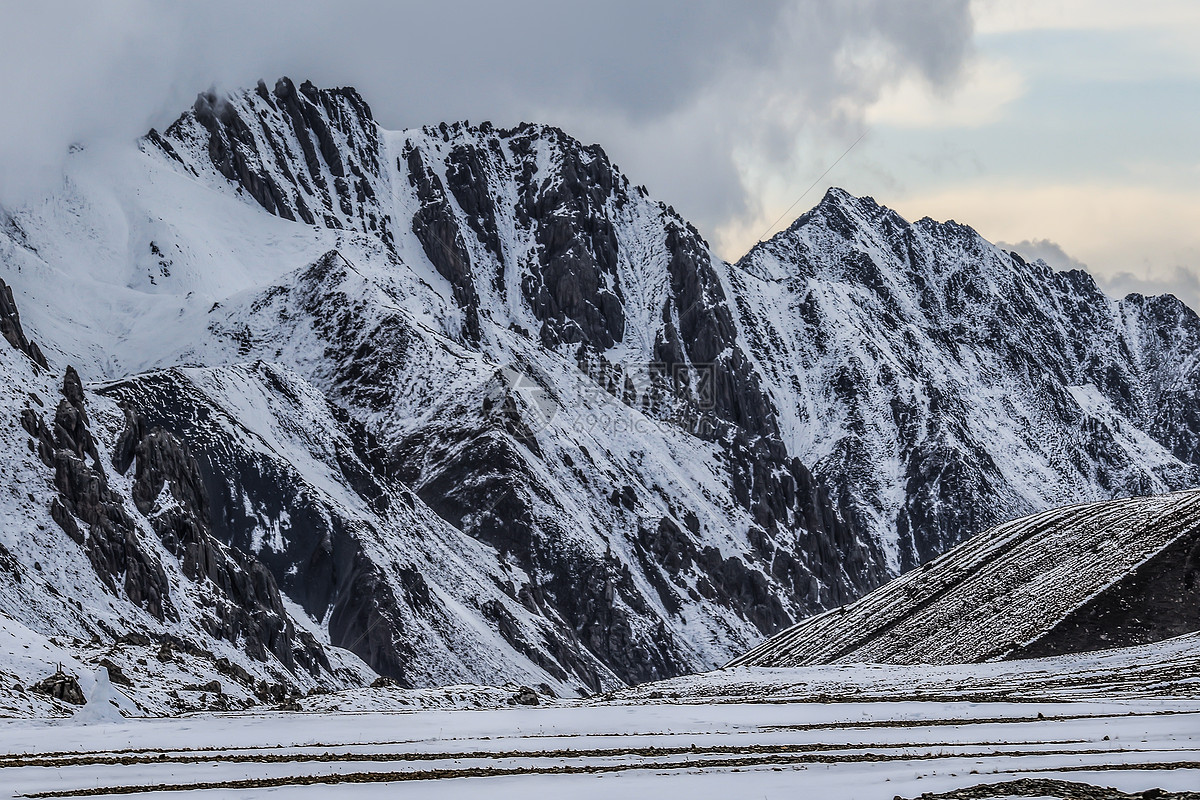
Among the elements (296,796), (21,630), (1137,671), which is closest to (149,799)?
(296,796)

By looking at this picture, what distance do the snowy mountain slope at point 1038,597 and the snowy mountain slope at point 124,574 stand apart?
4193cm

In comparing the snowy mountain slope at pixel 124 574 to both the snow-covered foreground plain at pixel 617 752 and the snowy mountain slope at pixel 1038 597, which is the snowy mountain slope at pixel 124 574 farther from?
the snowy mountain slope at pixel 1038 597

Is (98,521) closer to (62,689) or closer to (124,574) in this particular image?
(124,574)

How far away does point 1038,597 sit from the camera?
9612 cm

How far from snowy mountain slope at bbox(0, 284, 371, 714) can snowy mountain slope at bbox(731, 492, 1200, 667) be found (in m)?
41.9

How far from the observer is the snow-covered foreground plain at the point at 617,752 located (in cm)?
3725

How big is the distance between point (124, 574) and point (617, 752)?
6279 cm

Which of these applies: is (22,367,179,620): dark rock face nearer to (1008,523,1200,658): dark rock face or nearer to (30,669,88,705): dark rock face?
(30,669,88,705): dark rock face

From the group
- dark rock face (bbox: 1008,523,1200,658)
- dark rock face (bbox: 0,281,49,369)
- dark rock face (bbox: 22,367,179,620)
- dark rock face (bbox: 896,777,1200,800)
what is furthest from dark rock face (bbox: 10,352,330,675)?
dark rock face (bbox: 896,777,1200,800)

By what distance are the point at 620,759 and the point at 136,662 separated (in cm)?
3092

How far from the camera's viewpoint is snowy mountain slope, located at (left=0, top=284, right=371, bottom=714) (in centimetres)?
6433

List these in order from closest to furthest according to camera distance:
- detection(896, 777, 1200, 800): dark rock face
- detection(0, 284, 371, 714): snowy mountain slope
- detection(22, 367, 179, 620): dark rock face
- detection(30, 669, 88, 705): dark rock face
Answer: detection(896, 777, 1200, 800): dark rock face → detection(30, 669, 88, 705): dark rock face → detection(0, 284, 371, 714): snowy mountain slope → detection(22, 367, 179, 620): dark rock face

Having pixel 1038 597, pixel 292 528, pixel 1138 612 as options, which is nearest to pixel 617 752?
pixel 1138 612

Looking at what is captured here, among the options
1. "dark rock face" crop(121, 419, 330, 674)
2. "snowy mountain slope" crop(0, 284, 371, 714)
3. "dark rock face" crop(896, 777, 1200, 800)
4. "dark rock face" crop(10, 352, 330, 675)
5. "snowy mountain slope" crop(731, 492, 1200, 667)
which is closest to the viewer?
"dark rock face" crop(896, 777, 1200, 800)
